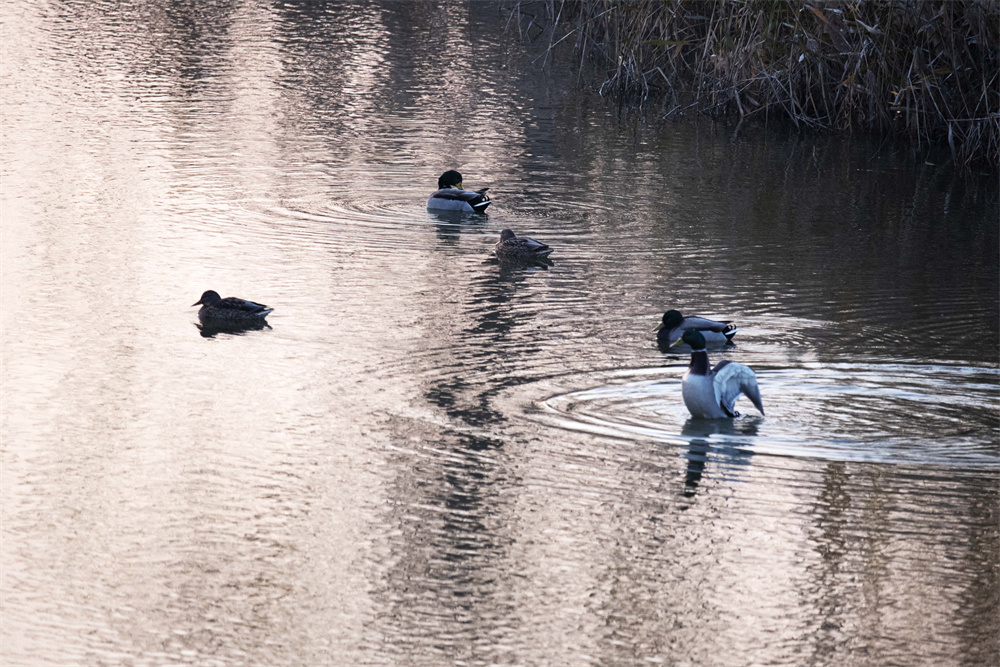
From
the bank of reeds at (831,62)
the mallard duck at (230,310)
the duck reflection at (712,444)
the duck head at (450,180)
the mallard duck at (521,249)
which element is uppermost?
the bank of reeds at (831,62)

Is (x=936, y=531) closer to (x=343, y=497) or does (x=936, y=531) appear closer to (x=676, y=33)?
(x=343, y=497)

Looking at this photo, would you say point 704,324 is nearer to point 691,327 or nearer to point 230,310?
point 691,327

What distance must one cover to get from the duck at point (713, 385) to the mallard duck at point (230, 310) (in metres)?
3.13

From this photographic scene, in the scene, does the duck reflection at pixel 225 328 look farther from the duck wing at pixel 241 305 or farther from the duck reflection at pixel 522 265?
the duck reflection at pixel 522 265

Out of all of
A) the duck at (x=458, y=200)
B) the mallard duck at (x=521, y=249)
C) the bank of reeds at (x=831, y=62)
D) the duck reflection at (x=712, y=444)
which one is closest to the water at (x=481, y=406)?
the duck reflection at (x=712, y=444)

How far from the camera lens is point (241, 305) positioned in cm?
997

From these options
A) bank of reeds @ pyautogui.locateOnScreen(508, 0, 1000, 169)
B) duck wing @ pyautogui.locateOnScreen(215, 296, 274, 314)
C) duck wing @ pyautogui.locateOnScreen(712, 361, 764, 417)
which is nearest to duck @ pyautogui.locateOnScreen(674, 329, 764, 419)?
duck wing @ pyautogui.locateOnScreen(712, 361, 764, 417)

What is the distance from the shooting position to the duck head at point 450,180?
1381 centimetres

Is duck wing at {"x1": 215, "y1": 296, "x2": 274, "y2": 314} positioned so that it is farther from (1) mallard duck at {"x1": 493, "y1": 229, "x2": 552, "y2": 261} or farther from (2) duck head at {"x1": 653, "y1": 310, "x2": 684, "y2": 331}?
(2) duck head at {"x1": 653, "y1": 310, "x2": 684, "y2": 331}

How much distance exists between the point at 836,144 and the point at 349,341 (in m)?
9.41

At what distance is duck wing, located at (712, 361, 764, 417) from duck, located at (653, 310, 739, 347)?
1258 millimetres

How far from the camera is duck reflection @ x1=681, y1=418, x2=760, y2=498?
7.76m

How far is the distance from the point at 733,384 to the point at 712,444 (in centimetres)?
44

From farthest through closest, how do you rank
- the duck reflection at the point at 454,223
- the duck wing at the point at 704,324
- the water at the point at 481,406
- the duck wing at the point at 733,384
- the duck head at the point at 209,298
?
the duck reflection at the point at 454,223, the duck head at the point at 209,298, the duck wing at the point at 704,324, the duck wing at the point at 733,384, the water at the point at 481,406
